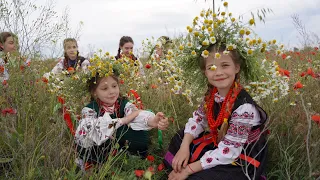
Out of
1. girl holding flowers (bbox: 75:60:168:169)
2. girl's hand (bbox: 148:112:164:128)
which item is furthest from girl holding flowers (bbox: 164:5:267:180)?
girl holding flowers (bbox: 75:60:168:169)

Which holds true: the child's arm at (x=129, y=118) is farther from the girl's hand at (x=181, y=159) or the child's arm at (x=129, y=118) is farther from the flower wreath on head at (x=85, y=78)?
the girl's hand at (x=181, y=159)

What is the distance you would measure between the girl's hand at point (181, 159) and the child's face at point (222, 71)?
520 mm

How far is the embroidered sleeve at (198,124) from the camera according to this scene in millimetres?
2311

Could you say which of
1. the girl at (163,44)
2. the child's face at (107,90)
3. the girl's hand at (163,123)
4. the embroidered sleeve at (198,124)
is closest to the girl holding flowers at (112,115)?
the child's face at (107,90)

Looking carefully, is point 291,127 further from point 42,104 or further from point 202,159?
point 42,104

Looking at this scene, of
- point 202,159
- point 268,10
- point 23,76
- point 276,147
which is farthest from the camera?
point 23,76

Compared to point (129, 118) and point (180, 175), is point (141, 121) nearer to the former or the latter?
point (129, 118)

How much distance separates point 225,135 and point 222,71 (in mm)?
404

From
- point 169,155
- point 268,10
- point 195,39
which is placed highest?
point 268,10

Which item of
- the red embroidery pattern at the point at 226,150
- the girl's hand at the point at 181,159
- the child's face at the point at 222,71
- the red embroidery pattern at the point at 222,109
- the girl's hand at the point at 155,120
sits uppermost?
the child's face at the point at 222,71

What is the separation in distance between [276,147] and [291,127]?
0.63ft

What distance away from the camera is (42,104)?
2.94m

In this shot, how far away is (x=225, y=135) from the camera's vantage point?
1974 mm

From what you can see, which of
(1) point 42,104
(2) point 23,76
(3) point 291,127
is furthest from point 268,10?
(1) point 42,104
